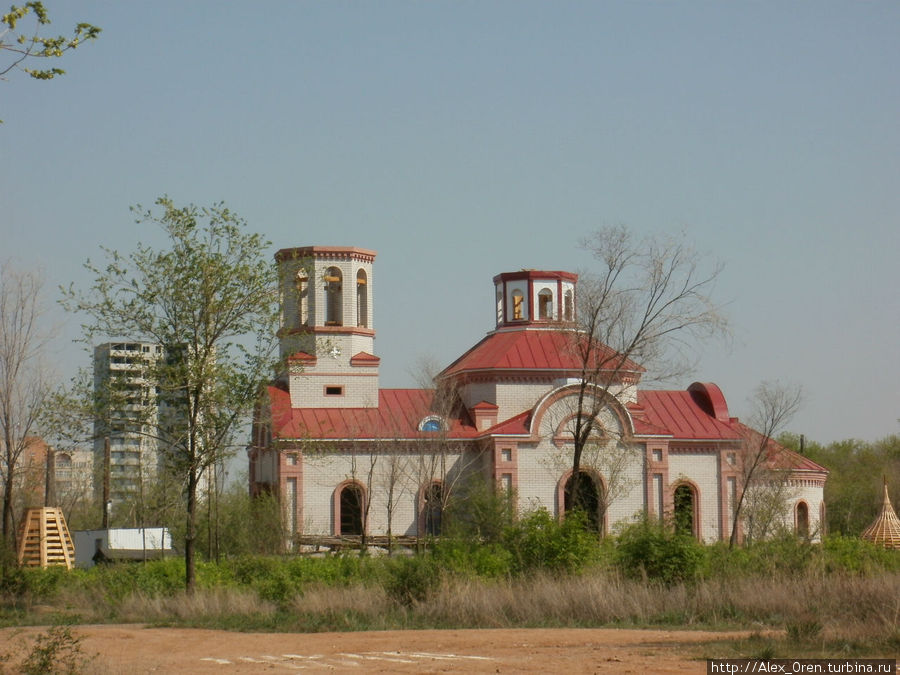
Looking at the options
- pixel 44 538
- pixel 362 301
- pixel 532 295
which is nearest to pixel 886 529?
pixel 532 295

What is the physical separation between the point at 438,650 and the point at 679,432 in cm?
2998

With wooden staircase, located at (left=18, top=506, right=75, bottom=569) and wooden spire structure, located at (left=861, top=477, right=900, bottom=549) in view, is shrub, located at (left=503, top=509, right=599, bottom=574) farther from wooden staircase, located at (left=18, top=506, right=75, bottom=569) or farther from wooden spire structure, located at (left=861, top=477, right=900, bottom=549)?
wooden spire structure, located at (left=861, top=477, right=900, bottom=549)

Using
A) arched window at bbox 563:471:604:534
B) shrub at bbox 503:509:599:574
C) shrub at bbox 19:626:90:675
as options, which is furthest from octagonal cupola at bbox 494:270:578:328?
shrub at bbox 19:626:90:675

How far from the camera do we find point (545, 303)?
4566cm

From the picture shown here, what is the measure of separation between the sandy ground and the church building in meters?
21.3

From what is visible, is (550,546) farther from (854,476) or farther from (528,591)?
(854,476)

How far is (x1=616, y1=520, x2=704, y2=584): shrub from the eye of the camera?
66.8 ft

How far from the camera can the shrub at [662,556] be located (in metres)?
20.4

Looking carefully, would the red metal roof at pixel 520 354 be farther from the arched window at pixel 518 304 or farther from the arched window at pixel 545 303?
the arched window at pixel 545 303

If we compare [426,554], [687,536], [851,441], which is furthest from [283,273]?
[851,441]

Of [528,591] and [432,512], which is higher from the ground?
[432,512]

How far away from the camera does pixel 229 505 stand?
41.9 m

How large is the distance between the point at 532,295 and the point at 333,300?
7604mm

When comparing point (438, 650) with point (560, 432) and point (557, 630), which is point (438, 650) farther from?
point (560, 432)
